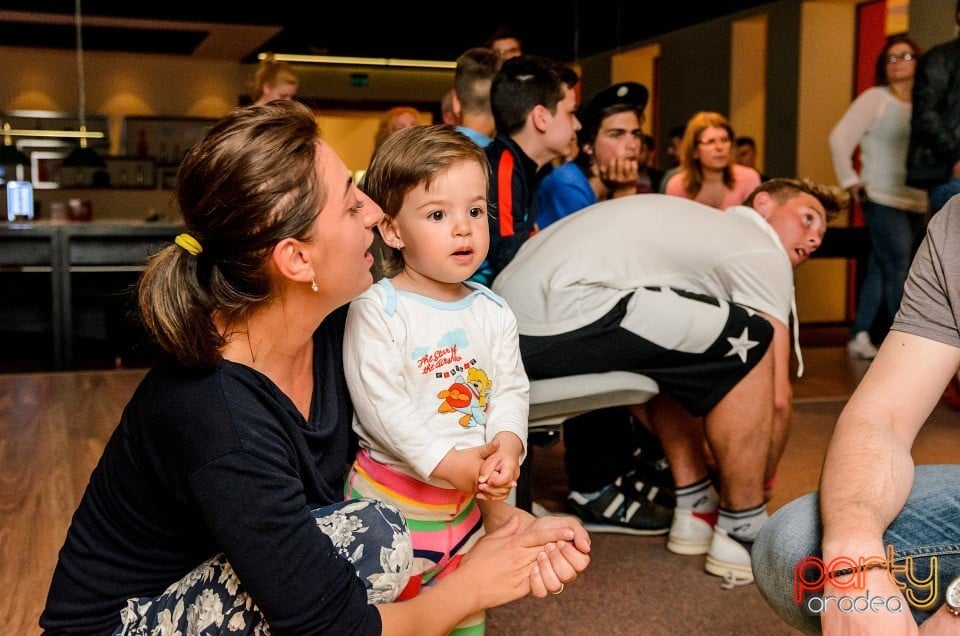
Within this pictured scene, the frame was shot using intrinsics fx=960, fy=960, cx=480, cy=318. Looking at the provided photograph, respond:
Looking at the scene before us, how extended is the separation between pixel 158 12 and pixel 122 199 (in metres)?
2.93

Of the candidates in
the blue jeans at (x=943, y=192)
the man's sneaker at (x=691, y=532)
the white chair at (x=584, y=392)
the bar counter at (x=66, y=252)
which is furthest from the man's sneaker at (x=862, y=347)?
the bar counter at (x=66, y=252)

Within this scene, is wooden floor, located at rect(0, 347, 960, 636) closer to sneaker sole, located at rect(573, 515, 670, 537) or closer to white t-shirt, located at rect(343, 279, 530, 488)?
sneaker sole, located at rect(573, 515, 670, 537)

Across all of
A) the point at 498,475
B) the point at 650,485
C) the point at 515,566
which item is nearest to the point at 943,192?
the point at 650,485

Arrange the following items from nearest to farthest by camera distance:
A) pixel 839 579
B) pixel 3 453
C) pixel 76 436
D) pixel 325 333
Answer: pixel 839 579, pixel 325 333, pixel 3 453, pixel 76 436

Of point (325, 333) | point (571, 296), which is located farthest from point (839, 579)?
point (571, 296)

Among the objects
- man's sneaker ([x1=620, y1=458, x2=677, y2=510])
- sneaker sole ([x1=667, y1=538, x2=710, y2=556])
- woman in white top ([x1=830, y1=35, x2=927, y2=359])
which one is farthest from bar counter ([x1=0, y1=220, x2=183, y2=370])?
sneaker sole ([x1=667, y1=538, x2=710, y2=556])

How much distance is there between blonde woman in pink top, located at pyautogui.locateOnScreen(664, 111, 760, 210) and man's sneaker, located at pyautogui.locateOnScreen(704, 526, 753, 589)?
3014mm

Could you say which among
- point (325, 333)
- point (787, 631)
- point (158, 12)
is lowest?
point (787, 631)

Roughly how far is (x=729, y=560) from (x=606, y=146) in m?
1.73

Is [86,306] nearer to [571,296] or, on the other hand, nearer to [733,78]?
[571,296]

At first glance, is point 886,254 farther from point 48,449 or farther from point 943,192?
point 48,449

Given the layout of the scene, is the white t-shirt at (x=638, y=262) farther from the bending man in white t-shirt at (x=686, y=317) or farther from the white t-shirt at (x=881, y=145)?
the white t-shirt at (x=881, y=145)

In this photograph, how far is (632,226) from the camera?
2.41 m

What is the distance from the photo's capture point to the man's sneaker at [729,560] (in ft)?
7.70
